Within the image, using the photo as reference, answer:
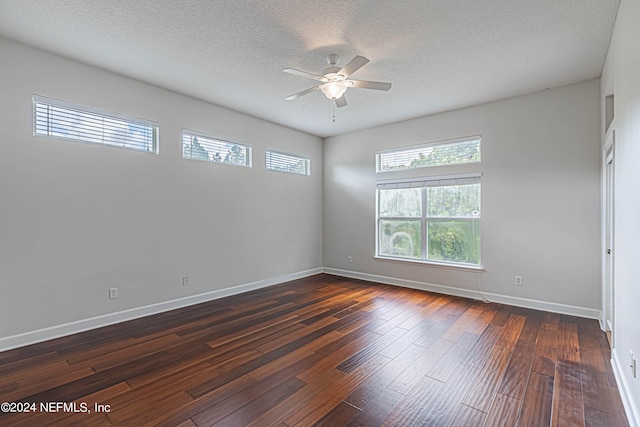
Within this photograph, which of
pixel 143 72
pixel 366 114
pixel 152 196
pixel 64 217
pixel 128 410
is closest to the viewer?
pixel 128 410

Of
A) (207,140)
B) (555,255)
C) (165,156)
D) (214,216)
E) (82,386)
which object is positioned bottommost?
(82,386)

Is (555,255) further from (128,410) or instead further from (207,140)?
(207,140)

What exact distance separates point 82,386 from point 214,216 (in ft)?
8.73

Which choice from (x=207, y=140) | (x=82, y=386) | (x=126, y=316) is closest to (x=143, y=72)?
(x=207, y=140)

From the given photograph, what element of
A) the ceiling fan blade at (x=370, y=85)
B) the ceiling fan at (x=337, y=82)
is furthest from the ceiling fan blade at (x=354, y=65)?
the ceiling fan blade at (x=370, y=85)

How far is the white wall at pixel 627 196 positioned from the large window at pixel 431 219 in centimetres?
210

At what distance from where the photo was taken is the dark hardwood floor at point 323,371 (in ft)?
6.50

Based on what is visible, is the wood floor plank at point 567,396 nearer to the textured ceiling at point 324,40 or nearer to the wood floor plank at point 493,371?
the wood floor plank at point 493,371

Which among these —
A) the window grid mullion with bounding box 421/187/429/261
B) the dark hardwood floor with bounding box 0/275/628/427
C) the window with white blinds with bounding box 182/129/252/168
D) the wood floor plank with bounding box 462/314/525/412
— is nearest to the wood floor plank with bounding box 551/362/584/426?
the dark hardwood floor with bounding box 0/275/628/427

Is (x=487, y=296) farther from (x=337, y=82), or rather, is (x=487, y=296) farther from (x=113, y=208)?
(x=113, y=208)

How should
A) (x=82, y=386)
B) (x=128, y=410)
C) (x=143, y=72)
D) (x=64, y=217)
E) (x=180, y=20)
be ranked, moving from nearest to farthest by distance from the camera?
1. (x=128, y=410)
2. (x=82, y=386)
3. (x=180, y=20)
4. (x=64, y=217)
5. (x=143, y=72)

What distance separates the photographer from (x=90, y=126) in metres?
3.44

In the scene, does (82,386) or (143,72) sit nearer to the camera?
(82,386)

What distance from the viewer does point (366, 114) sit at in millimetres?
5023
